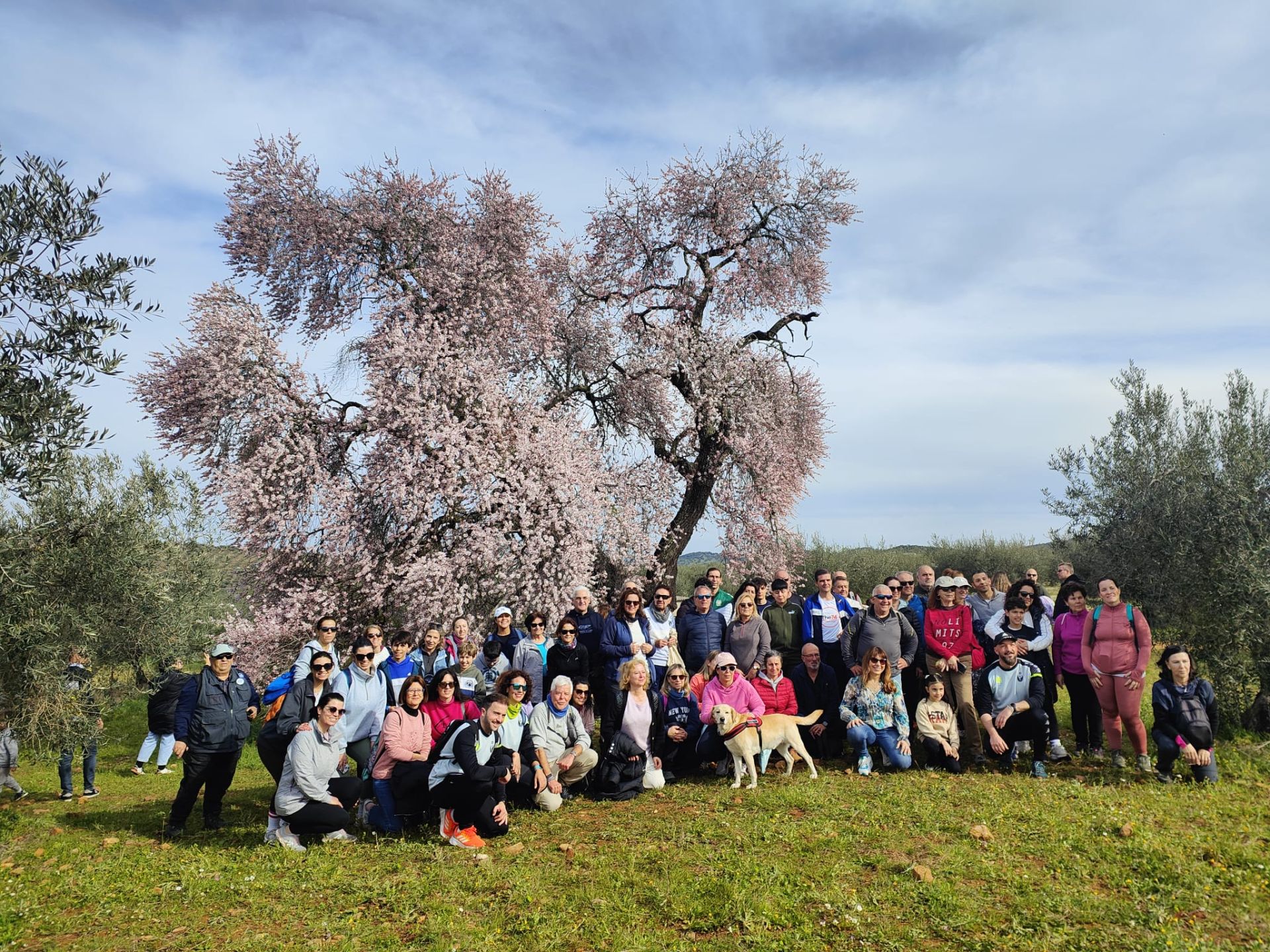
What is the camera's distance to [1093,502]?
24.9 meters

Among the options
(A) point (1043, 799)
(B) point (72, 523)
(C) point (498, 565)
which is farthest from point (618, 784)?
(B) point (72, 523)

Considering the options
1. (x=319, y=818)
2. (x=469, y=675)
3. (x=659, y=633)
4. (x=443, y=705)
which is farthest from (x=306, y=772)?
(x=659, y=633)

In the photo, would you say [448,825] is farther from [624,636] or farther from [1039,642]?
[1039,642]

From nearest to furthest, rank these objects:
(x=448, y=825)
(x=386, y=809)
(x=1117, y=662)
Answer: (x=448, y=825)
(x=386, y=809)
(x=1117, y=662)

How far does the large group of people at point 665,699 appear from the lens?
341 inches

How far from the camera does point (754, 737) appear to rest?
988cm

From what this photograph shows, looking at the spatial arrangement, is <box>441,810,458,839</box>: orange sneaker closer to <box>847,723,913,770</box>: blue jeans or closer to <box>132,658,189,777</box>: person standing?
<box>847,723,913,770</box>: blue jeans

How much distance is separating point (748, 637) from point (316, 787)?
19.0ft

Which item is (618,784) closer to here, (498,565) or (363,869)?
(363,869)

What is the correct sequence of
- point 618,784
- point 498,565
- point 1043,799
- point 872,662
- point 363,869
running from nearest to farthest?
point 363,869
point 1043,799
point 618,784
point 872,662
point 498,565

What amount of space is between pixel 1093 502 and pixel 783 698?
19.2 m

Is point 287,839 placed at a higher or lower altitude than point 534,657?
lower

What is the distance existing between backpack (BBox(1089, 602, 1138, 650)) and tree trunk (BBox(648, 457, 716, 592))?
13.2 meters

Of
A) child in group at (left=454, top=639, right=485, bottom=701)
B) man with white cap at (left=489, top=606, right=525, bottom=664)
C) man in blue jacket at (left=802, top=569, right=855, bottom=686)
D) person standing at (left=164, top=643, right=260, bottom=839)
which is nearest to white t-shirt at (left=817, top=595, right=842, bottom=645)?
man in blue jacket at (left=802, top=569, right=855, bottom=686)
